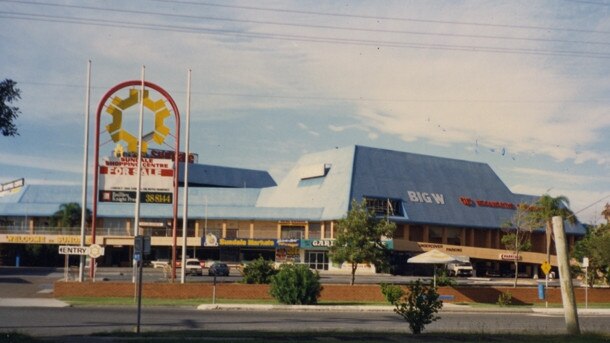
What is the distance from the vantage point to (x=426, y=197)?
81.4 meters

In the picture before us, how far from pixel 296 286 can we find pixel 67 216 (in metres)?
54.0

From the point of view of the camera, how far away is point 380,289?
4144cm

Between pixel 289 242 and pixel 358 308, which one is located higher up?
pixel 289 242

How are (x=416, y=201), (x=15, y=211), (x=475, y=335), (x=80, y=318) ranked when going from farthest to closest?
1. (x=15, y=211)
2. (x=416, y=201)
3. (x=80, y=318)
4. (x=475, y=335)

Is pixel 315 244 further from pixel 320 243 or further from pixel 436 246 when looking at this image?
pixel 436 246

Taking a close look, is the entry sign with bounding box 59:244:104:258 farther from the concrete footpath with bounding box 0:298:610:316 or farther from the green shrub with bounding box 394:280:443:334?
the green shrub with bounding box 394:280:443:334

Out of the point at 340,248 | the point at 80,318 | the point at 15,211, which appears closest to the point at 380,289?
the point at 340,248

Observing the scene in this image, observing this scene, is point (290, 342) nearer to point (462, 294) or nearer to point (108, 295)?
point (108, 295)

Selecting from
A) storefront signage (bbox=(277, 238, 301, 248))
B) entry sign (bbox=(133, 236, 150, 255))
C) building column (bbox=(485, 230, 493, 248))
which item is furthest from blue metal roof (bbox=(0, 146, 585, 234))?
entry sign (bbox=(133, 236, 150, 255))

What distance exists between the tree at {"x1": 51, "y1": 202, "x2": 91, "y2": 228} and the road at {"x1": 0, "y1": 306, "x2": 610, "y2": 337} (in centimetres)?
5340

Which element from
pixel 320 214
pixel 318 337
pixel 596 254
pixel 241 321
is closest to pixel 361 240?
pixel 596 254

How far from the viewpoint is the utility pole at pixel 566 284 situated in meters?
22.7

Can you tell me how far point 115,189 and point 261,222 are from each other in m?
42.0

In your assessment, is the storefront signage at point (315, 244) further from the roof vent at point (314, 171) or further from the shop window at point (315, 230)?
the roof vent at point (314, 171)
